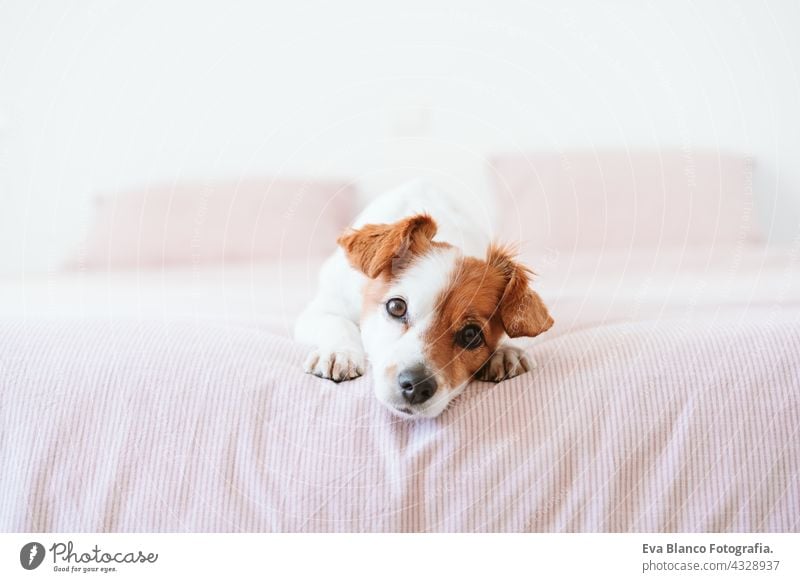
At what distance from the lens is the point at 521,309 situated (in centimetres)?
197

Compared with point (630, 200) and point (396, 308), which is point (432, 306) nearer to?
point (396, 308)

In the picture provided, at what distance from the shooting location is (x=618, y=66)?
381 cm

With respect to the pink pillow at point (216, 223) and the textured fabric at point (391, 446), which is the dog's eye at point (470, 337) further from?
the pink pillow at point (216, 223)

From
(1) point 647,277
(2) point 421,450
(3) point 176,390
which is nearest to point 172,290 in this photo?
(3) point 176,390

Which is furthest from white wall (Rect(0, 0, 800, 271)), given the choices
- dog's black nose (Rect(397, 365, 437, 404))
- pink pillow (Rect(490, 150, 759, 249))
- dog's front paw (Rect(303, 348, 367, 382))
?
dog's black nose (Rect(397, 365, 437, 404))

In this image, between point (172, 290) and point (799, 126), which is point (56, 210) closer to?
point (172, 290)

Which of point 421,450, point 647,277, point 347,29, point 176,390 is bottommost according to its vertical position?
point 647,277

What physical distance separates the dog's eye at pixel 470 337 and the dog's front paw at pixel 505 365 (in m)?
0.07

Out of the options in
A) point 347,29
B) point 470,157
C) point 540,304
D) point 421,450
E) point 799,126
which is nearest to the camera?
point 421,450

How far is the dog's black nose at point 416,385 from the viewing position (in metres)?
1.70

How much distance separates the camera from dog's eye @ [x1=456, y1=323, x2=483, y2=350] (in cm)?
201

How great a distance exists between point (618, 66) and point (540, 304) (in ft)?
8.01
